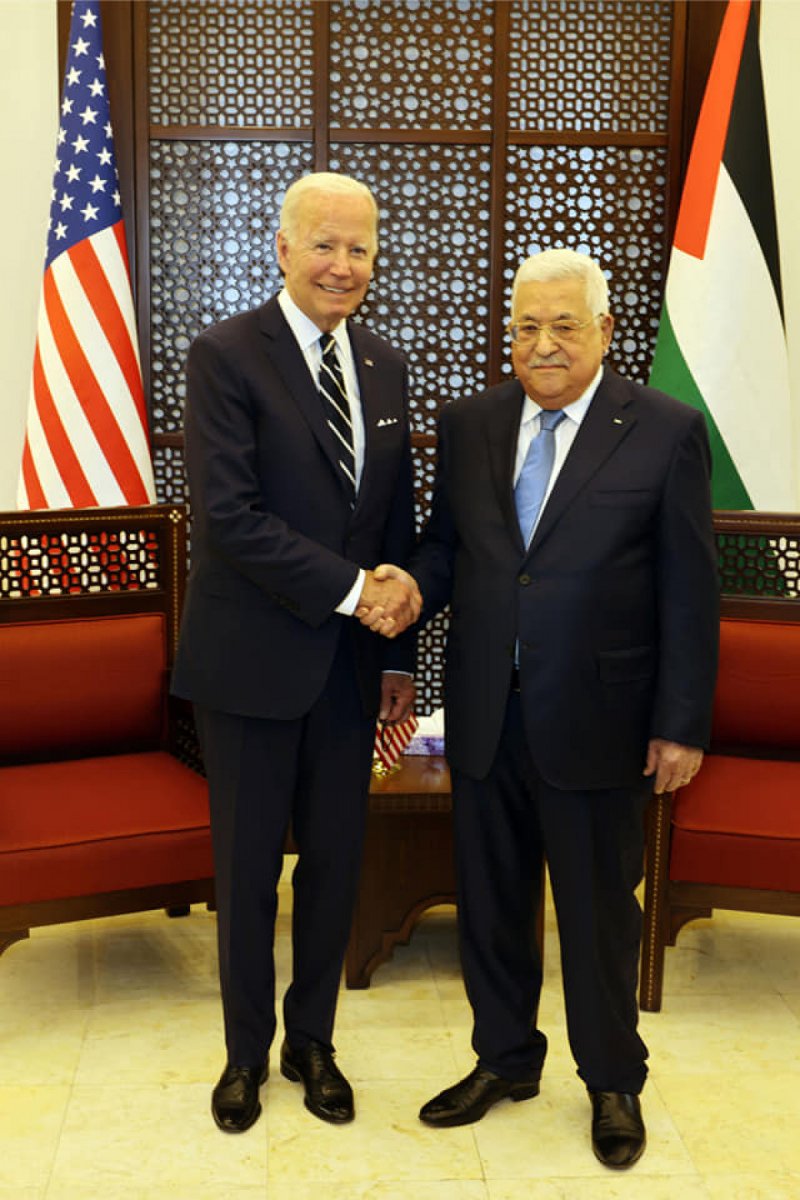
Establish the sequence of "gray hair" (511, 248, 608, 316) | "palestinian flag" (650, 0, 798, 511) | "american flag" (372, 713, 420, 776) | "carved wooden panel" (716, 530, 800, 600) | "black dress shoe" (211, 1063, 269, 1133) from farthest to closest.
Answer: "palestinian flag" (650, 0, 798, 511)
"carved wooden panel" (716, 530, 800, 600)
"american flag" (372, 713, 420, 776)
"black dress shoe" (211, 1063, 269, 1133)
"gray hair" (511, 248, 608, 316)

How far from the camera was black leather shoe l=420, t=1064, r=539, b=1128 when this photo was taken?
2635 mm

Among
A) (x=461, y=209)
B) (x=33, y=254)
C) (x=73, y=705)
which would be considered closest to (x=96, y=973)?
(x=73, y=705)

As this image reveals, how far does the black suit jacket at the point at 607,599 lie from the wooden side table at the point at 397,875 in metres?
0.82

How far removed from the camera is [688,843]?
10.0ft

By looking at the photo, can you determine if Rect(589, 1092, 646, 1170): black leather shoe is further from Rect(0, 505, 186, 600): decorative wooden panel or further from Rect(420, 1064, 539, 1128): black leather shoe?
Rect(0, 505, 186, 600): decorative wooden panel

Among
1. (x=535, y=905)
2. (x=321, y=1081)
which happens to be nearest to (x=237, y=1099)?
(x=321, y=1081)

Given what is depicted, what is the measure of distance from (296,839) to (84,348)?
6.30 feet

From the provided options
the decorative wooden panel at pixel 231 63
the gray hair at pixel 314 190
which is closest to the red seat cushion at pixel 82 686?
the gray hair at pixel 314 190

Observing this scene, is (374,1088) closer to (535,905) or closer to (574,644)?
(535,905)

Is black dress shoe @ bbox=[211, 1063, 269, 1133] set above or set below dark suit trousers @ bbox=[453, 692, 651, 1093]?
below

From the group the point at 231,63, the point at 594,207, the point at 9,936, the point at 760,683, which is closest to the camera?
the point at 9,936

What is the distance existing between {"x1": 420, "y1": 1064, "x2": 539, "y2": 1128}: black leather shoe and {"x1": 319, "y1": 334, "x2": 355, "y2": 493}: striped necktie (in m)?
1.18

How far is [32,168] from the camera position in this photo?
4188 millimetres

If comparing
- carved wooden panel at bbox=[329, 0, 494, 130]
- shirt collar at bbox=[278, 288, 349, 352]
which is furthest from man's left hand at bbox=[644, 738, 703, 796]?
carved wooden panel at bbox=[329, 0, 494, 130]
